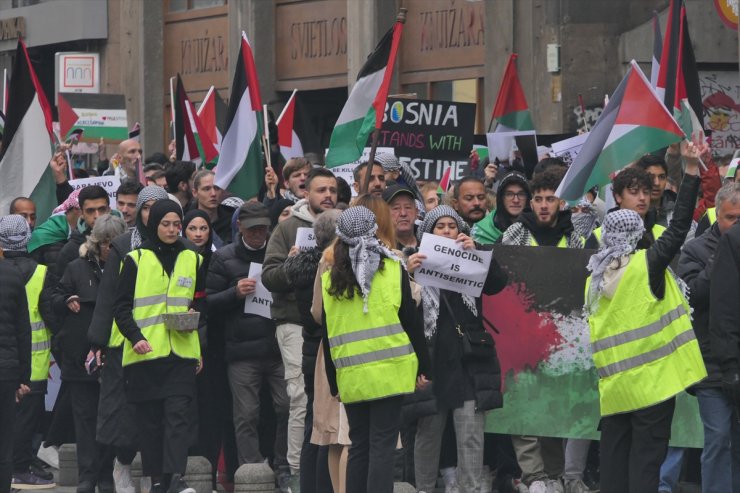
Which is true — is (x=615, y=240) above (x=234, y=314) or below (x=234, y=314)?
above

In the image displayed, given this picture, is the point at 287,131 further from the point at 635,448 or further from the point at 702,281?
the point at 635,448

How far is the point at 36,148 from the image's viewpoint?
14883 mm

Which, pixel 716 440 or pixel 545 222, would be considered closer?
pixel 716 440

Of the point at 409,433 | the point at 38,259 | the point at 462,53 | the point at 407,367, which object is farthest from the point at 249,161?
the point at 462,53

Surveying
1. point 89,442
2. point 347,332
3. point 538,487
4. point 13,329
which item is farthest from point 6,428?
point 538,487

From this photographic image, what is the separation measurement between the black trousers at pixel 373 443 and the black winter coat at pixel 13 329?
2.69 metres

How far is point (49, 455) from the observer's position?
44.1ft

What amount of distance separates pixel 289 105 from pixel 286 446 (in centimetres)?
451

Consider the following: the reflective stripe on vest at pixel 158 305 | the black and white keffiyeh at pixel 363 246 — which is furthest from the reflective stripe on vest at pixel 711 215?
the reflective stripe on vest at pixel 158 305

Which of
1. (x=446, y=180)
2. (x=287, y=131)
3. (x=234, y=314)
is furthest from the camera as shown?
(x=287, y=131)

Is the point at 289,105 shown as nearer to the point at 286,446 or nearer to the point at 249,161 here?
the point at 249,161

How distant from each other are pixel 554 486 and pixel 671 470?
32.9 inches

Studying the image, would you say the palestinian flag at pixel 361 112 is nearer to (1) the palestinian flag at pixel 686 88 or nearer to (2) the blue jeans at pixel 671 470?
(1) the palestinian flag at pixel 686 88

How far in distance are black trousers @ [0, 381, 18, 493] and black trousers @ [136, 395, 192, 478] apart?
2.69ft
